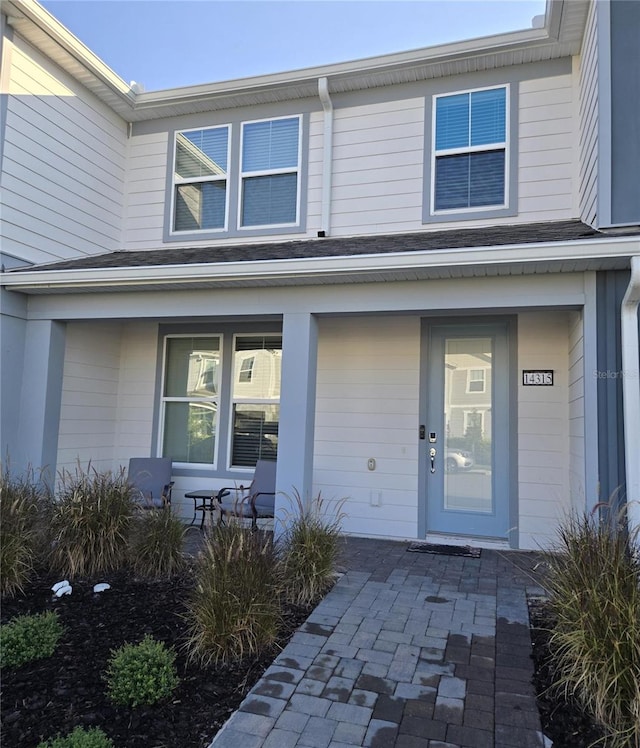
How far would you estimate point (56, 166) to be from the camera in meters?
5.75

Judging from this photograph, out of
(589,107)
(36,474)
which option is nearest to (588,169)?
(589,107)

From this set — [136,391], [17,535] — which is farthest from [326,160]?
[17,535]

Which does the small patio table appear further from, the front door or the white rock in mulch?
the front door

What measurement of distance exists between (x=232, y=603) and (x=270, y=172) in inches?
195

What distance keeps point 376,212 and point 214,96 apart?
247 centimetres

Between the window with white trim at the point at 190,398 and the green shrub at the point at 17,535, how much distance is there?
224 centimetres

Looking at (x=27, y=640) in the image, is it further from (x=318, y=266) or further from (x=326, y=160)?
(x=326, y=160)

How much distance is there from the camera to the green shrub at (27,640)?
9.20ft

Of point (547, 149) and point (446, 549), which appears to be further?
point (547, 149)

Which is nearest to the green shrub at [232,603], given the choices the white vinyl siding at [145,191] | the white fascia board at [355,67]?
the white vinyl siding at [145,191]

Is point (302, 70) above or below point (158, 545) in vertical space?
above

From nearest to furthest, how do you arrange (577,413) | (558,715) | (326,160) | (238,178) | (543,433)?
(558,715)
(577,413)
(543,433)
(326,160)
(238,178)

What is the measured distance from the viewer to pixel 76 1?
559 cm

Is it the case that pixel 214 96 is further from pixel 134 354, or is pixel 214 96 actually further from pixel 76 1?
pixel 134 354
